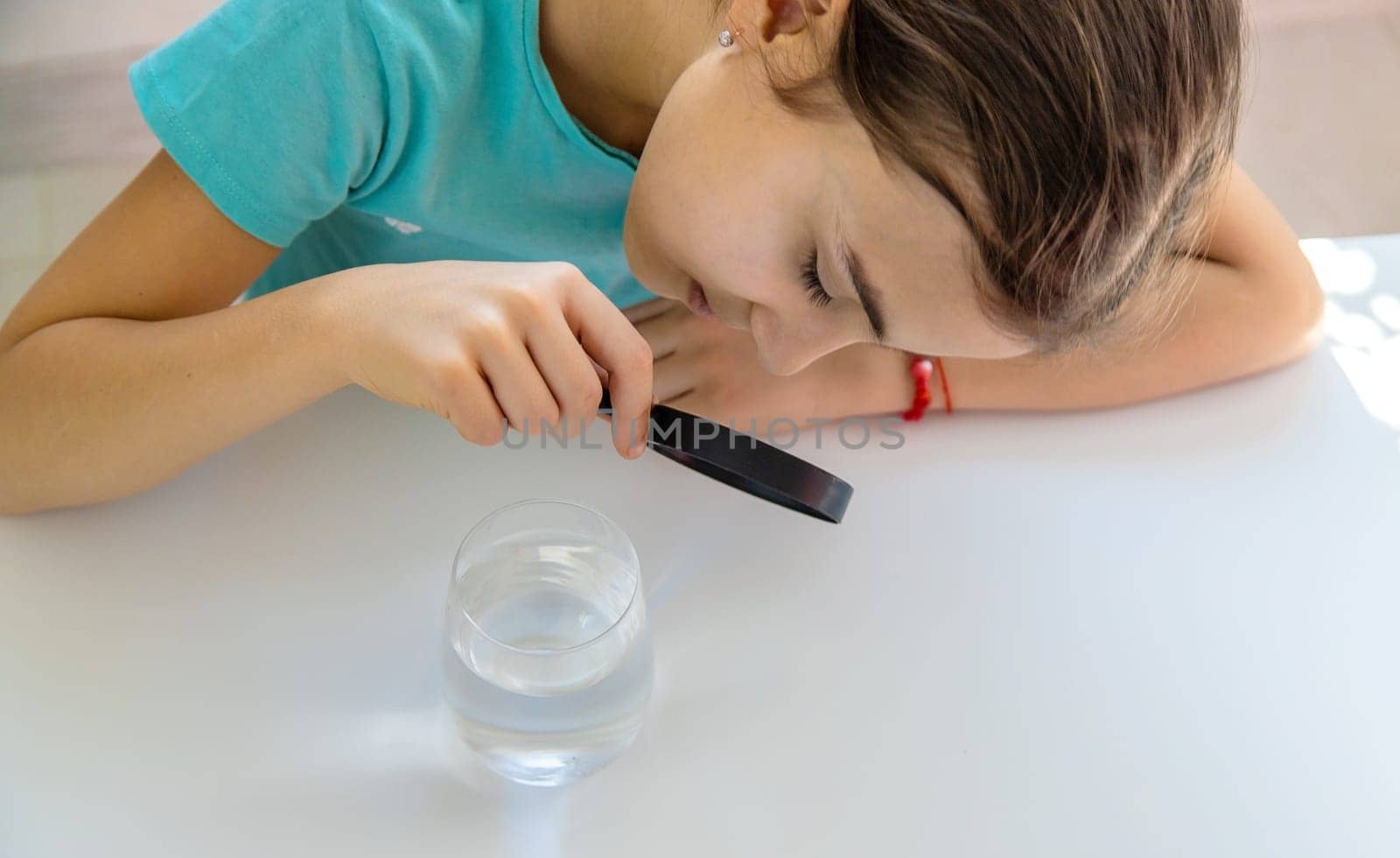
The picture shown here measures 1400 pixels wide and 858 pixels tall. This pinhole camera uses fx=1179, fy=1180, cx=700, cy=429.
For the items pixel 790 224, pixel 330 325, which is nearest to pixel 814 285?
pixel 790 224

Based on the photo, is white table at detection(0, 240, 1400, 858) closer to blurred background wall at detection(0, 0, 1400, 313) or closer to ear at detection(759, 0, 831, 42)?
ear at detection(759, 0, 831, 42)

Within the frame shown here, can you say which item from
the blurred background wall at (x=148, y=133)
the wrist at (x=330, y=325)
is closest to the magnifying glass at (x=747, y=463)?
the wrist at (x=330, y=325)

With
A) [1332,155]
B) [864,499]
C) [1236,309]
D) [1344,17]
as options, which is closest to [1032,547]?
[864,499]

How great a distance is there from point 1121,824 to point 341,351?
451 mm

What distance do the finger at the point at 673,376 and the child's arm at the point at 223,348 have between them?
0.43 ft

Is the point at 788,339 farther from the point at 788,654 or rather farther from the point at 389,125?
the point at 389,125

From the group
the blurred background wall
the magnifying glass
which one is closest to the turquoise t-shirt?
the magnifying glass

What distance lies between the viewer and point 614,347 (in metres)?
0.58

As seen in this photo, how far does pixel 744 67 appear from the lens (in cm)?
57

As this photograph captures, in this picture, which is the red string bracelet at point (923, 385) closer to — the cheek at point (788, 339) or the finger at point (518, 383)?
the cheek at point (788, 339)

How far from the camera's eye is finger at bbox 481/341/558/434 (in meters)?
0.56

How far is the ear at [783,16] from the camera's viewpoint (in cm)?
54

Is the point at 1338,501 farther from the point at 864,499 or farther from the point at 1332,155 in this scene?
the point at 1332,155

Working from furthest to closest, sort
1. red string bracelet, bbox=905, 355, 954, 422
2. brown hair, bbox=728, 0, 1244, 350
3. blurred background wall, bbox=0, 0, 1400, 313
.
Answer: blurred background wall, bbox=0, 0, 1400, 313
red string bracelet, bbox=905, 355, 954, 422
brown hair, bbox=728, 0, 1244, 350
